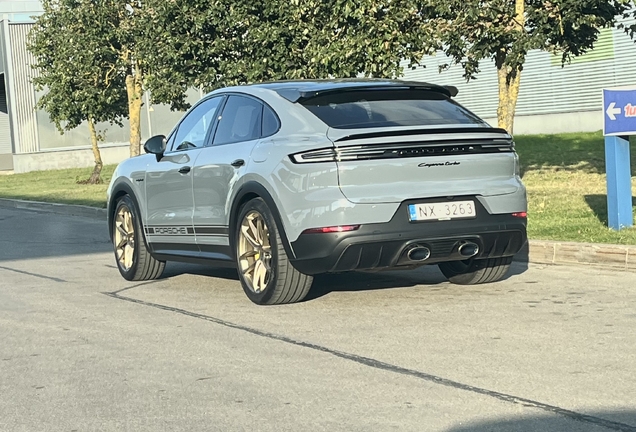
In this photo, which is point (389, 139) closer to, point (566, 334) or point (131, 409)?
point (566, 334)

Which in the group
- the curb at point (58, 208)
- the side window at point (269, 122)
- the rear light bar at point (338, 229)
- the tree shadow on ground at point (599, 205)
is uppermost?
the side window at point (269, 122)

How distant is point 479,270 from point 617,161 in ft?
9.71

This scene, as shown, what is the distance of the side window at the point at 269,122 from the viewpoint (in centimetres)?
823

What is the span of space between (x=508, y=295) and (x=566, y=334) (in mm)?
1681

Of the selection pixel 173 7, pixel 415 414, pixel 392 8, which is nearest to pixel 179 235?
pixel 415 414

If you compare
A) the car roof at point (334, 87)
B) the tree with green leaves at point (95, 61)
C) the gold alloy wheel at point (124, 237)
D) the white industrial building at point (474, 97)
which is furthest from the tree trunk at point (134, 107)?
the car roof at point (334, 87)

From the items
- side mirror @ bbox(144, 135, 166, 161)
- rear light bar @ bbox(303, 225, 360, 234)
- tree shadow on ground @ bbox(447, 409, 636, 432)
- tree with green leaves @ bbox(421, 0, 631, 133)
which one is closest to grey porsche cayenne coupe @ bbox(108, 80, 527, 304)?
rear light bar @ bbox(303, 225, 360, 234)

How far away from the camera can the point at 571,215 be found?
43.3ft

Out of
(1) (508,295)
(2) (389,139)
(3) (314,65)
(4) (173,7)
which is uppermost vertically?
(4) (173,7)

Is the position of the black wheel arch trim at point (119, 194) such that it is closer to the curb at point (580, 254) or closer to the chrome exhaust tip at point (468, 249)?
the chrome exhaust tip at point (468, 249)

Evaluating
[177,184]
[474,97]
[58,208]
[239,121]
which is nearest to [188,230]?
[177,184]

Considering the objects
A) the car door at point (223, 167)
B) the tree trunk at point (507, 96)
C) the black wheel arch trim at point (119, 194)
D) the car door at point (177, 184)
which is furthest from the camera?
the tree trunk at point (507, 96)

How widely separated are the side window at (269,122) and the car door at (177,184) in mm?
885

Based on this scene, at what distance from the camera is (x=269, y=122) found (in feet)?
27.4
